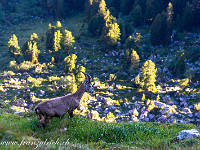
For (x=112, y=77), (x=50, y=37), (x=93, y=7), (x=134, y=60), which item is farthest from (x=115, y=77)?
(x=93, y=7)

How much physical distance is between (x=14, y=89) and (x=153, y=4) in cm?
5413

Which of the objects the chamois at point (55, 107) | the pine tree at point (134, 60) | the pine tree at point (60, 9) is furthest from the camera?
the pine tree at point (60, 9)

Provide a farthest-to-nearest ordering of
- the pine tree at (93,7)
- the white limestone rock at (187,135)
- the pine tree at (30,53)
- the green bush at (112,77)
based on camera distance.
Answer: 1. the pine tree at (93,7)
2. the pine tree at (30,53)
3. the green bush at (112,77)
4. the white limestone rock at (187,135)

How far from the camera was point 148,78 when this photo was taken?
128 feet

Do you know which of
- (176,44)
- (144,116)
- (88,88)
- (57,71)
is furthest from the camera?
(176,44)

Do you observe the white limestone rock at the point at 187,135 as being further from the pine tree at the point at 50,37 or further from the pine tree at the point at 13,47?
the pine tree at the point at 13,47

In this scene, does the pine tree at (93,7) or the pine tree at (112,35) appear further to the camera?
the pine tree at (93,7)

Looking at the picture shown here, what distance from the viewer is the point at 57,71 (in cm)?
4675

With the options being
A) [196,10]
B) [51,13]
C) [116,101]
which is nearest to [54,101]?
[116,101]

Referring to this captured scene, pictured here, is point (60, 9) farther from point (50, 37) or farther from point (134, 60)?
point (134, 60)

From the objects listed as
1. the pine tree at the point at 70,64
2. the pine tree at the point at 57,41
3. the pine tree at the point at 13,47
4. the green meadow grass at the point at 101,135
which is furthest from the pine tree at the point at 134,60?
the green meadow grass at the point at 101,135

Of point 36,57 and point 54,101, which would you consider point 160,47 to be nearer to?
point 36,57

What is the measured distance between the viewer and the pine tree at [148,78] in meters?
38.8

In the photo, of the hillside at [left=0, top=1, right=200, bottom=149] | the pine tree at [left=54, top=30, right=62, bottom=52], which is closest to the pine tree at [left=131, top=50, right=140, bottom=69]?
the hillside at [left=0, top=1, right=200, bottom=149]
